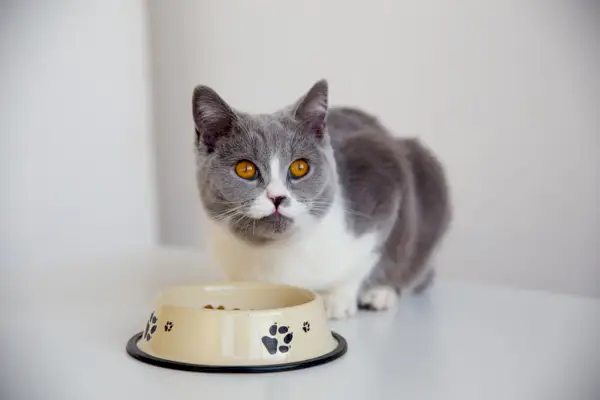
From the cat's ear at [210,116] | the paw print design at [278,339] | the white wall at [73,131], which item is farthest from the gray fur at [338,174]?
the white wall at [73,131]

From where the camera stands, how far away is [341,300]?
1189 millimetres

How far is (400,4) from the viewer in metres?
1.68

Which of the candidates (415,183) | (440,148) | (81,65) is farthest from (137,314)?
(81,65)

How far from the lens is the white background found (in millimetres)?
1489

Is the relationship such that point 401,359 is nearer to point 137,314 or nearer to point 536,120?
point 137,314

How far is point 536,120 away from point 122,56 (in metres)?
1.25

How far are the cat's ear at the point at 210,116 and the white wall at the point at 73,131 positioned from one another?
0.96m

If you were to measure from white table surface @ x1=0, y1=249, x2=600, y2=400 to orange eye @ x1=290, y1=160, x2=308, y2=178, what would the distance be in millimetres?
245

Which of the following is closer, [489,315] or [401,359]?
[401,359]

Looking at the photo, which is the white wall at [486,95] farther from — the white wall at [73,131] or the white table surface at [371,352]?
the white wall at [73,131]

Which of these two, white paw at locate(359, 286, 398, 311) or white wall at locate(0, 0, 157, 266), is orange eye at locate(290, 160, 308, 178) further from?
white wall at locate(0, 0, 157, 266)

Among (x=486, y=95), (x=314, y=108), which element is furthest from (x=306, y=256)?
(x=486, y=95)

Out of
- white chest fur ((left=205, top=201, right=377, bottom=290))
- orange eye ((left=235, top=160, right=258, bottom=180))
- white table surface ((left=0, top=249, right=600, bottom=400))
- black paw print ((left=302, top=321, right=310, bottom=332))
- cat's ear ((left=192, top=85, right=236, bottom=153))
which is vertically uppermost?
cat's ear ((left=192, top=85, right=236, bottom=153))

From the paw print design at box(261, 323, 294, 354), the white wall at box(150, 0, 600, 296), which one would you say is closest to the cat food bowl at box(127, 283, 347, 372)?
the paw print design at box(261, 323, 294, 354)
